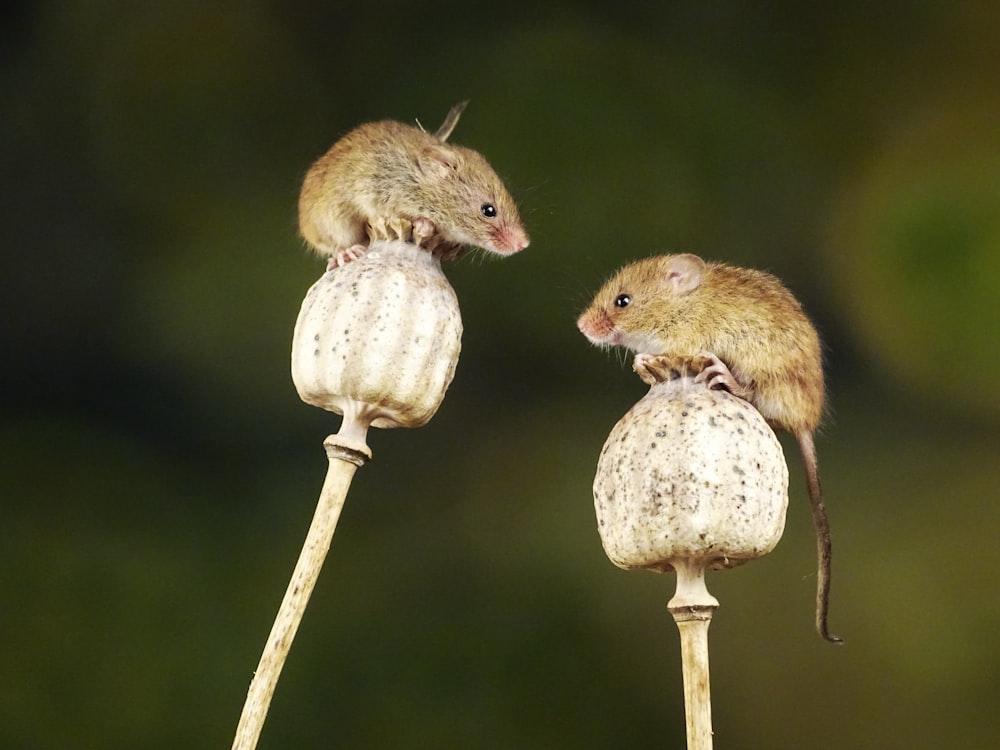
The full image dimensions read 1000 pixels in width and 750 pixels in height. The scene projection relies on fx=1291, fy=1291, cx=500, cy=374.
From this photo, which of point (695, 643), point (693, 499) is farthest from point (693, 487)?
point (695, 643)

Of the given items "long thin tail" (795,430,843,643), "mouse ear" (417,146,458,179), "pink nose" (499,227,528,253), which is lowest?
"long thin tail" (795,430,843,643)

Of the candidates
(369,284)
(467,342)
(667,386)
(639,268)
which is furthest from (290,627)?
(467,342)

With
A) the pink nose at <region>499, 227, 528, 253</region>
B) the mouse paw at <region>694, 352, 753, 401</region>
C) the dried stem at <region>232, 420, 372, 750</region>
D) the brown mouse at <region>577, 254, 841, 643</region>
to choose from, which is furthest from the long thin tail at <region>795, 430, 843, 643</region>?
the dried stem at <region>232, 420, 372, 750</region>

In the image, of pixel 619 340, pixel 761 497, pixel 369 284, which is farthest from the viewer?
pixel 619 340

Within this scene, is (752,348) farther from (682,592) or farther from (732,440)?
(682,592)

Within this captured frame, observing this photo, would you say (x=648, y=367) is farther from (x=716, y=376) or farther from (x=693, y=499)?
(x=693, y=499)

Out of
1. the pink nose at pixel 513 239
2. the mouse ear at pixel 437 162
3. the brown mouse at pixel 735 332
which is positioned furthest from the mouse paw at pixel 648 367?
the mouse ear at pixel 437 162

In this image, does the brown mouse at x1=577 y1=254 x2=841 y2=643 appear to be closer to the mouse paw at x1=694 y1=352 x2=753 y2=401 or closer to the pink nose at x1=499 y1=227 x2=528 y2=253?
the mouse paw at x1=694 y1=352 x2=753 y2=401
